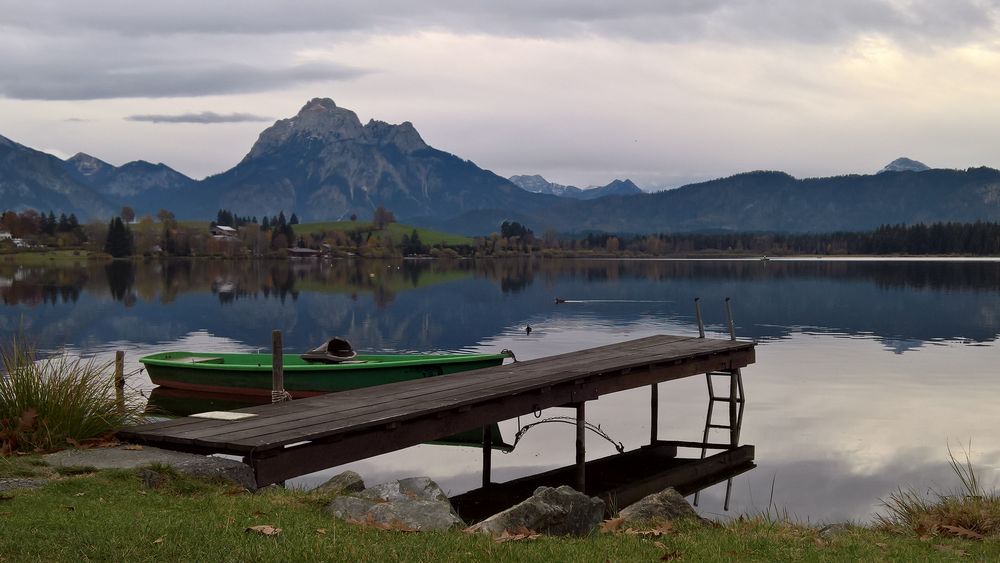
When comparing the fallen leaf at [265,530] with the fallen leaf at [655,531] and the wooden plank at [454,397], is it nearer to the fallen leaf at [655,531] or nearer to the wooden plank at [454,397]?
the wooden plank at [454,397]

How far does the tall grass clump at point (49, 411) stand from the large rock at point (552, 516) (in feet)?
24.1

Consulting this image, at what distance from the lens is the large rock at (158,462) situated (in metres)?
14.1

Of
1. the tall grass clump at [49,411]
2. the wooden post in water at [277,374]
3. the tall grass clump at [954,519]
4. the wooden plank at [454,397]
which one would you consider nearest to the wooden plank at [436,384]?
the wooden plank at [454,397]

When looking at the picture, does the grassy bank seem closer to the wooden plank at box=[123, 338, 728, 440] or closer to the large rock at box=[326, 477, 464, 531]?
the large rock at box=[326, 477, 464, 531]

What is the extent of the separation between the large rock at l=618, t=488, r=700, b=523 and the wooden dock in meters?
4.65

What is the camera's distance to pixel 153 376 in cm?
3722

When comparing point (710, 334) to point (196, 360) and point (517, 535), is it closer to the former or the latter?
point (196, 360)

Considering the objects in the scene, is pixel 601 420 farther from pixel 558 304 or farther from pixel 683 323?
pixel 558 304

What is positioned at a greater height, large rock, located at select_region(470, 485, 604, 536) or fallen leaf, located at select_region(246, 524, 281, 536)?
fallen leaf, located at select_region(246, 524, 281, 536)

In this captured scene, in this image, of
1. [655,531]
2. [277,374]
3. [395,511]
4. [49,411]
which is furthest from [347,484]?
[277,374]

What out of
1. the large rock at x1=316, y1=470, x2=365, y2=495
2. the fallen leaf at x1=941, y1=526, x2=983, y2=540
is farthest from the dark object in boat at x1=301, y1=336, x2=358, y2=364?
the fallen leaf at x1=941, y1=526, x2=983, y2=540

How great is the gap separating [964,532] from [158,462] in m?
12.2

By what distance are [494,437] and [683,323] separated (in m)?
41.1

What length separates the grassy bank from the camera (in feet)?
32.7
